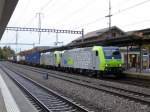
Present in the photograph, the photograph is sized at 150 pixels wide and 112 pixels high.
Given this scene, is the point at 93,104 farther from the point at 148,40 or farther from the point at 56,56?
the point at 56,56

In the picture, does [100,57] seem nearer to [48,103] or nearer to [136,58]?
[48,103]

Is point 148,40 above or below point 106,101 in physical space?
above

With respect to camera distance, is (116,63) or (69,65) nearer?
(116,63)

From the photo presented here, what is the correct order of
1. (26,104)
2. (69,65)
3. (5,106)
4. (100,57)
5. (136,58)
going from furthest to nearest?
(136,58) → (69,65) → (100,57) → (26,104) → (5,106)

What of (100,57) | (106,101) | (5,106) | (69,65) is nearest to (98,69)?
(100,57)

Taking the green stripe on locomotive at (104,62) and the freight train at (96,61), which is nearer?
the green stripe on locomotive at (104,62)

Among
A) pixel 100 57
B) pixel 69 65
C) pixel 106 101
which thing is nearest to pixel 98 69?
pixel 100 57

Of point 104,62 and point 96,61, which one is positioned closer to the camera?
point 104,62

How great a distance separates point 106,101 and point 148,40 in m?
15.0

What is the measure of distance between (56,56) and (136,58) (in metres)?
11.1

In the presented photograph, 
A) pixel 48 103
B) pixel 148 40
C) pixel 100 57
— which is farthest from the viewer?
pixel 100 57

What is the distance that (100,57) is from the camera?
109 feet

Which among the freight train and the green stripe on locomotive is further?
the freight train

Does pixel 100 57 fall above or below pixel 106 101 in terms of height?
above
